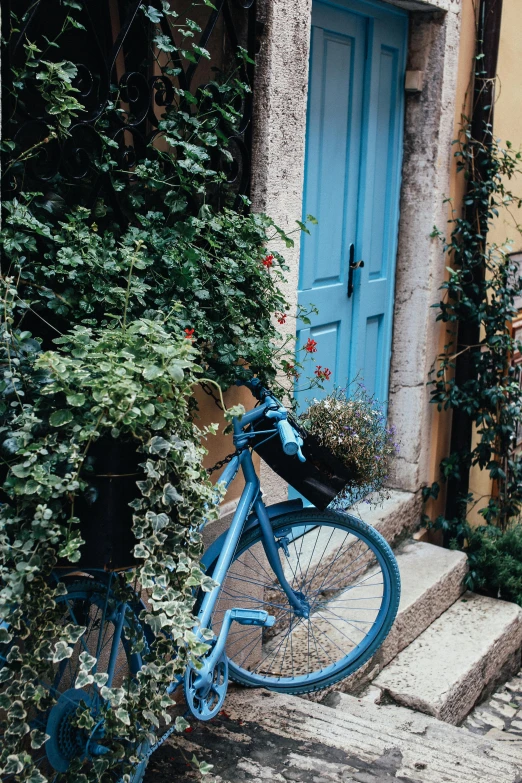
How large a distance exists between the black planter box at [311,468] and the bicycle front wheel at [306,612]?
5.3 inches

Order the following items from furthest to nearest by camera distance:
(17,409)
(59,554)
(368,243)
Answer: (368,243)
(17,409)
(59,554)

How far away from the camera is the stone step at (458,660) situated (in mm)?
4066

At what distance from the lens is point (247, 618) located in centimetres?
311

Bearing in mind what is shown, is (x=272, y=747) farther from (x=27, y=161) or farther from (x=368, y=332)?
(x=368, y=332)

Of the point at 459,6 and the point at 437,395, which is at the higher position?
the point at 459,6

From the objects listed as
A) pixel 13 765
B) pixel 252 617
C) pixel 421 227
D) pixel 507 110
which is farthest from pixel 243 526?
pixel 507 110

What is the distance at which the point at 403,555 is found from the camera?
5207 millimetres

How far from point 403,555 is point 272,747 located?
223 cm

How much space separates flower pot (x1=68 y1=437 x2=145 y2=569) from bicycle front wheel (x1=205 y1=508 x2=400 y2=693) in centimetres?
87

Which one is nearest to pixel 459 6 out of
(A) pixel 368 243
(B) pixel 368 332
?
(A) pixel 368 243

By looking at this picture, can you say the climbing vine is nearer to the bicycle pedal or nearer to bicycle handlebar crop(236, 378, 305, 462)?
the bicycle pedal

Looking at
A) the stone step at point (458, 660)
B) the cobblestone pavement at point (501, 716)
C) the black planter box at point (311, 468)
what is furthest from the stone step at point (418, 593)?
the black planter box at point (311, 468)

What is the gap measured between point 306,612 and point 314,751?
445 millimetres

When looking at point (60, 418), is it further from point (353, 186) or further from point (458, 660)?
point (353, 186)
